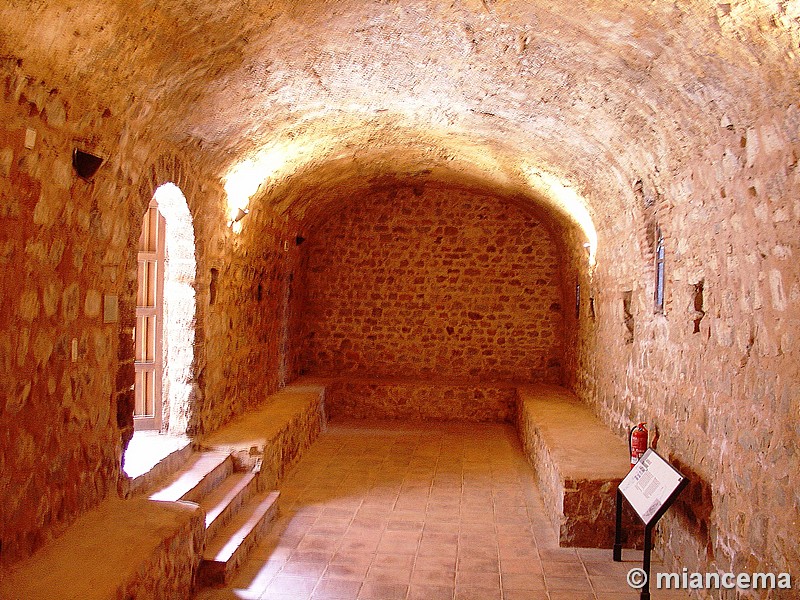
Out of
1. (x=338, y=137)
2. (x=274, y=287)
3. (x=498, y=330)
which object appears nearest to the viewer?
(x=338, y=137)

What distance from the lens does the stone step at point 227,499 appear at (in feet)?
14.3

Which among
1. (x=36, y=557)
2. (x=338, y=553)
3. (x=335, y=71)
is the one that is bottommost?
(x=338, y=553)

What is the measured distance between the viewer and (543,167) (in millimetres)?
6559

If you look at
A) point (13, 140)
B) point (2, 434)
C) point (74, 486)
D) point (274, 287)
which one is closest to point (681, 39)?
point (13, 140)

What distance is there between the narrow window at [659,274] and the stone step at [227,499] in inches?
130

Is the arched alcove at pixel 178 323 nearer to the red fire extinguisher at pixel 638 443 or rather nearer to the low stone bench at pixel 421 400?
the red fire extinguisher at pixel 638 443

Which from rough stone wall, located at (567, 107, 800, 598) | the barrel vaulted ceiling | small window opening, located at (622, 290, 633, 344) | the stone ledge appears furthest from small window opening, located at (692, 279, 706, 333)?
the stone ledge

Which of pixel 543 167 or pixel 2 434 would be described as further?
pixel 543 167

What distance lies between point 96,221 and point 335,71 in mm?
1752

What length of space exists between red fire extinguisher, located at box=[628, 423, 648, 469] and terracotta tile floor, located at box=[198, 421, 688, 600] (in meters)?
0.65

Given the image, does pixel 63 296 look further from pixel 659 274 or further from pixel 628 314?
pixel 628 314

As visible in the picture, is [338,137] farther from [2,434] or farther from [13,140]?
[2,434]

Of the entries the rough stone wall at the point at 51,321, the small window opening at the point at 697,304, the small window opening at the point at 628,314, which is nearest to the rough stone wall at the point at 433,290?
the small window opening at the point at 628,314

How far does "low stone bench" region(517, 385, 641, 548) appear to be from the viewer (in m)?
4.69
